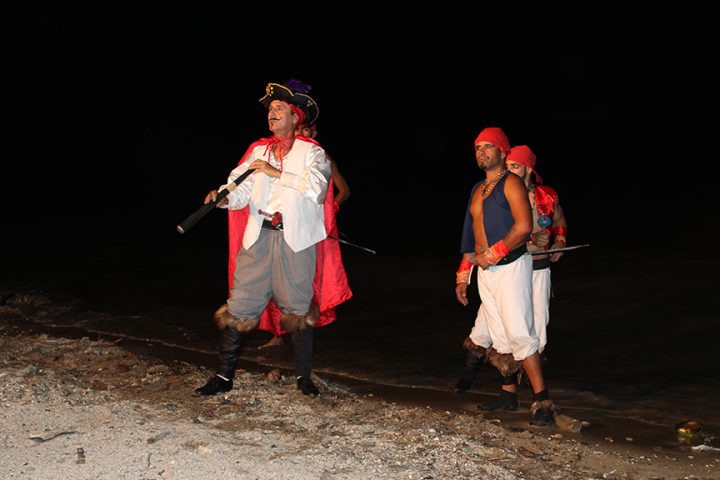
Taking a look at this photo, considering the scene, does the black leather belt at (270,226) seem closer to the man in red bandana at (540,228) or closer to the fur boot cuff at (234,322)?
the fur boot cuff at (234,322)

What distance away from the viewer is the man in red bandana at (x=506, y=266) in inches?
185

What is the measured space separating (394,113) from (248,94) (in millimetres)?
6331

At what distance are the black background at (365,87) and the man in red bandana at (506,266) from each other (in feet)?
72.0

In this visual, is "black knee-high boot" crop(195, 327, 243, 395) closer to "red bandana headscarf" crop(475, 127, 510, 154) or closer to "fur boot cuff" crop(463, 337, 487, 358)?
"fur boot cuff" crop(463, 337, 487, 358)

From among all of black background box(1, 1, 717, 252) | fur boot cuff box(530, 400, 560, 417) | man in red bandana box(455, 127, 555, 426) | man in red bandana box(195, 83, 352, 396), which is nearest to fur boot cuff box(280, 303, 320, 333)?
man in red bandana box(195, 83, 352, 396)

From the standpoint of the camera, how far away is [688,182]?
22.9 meters

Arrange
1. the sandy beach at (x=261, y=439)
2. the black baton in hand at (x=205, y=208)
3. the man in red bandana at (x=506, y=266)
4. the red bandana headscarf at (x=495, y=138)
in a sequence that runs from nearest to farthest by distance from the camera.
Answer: the sandy beach at (x=261, y=439)
the black baton in hand at (x=205, y=208)
the man in red bandana at (x=506, y=266)
the red bandana headscarf at (x=495, y=138)

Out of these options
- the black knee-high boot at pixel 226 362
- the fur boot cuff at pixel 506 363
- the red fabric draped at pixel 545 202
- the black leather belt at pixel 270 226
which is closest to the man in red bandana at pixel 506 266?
the fur boot cuff at pixel 506 363

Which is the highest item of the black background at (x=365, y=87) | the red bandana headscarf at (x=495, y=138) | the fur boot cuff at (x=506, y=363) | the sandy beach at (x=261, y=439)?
the black background at (x=365, y=87)

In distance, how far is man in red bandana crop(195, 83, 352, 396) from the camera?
197 inches

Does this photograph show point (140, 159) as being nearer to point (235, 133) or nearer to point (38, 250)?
point (235, 133)

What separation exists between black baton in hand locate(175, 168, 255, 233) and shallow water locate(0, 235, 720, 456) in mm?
1892

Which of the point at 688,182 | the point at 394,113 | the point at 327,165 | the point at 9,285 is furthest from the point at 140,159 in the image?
the point at 327,165

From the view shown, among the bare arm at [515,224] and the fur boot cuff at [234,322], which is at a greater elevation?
the bare arm at [515,224]
